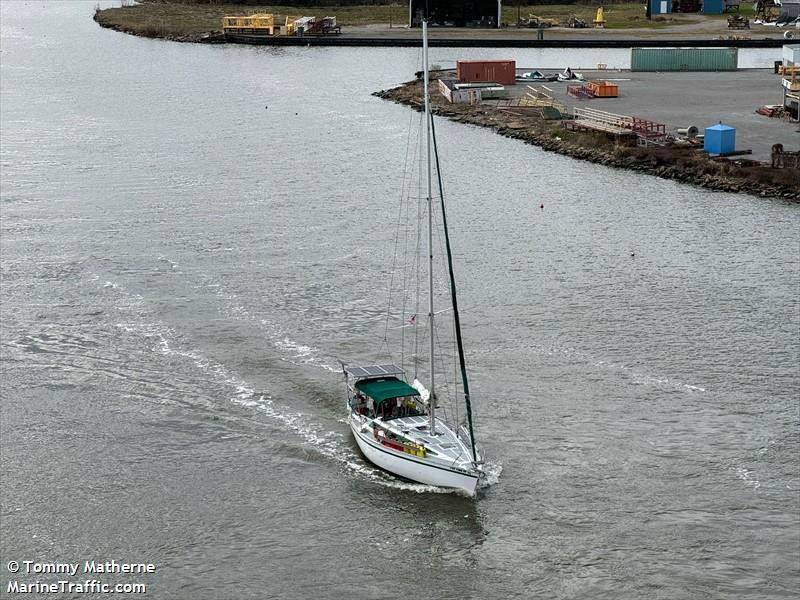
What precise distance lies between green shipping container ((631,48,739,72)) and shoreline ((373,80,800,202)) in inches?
900

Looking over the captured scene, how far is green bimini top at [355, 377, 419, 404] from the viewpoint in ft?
123

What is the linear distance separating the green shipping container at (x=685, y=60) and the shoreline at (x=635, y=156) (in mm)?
22854

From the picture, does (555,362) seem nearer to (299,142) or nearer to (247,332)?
(247,332)

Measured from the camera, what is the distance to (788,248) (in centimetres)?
5744

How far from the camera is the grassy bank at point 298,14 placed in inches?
6299

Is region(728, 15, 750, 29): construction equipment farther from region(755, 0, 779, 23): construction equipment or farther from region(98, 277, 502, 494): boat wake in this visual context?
region(98, 277, 502, 494): boat wake

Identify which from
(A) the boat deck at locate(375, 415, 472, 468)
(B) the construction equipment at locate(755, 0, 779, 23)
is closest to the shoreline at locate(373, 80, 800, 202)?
(A) the boat deck at locate(375, 415, 472, 468)

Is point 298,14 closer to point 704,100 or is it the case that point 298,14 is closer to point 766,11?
point 766,11

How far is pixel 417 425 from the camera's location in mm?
36719

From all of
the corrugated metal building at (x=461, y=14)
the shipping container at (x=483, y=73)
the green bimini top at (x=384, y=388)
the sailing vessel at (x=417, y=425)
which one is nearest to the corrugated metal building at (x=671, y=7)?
the corrugated metal building at (x=461, y=14)

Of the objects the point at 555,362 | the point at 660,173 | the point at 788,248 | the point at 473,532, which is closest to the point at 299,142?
the point at 660,173

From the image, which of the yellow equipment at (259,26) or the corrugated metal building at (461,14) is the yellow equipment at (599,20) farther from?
the yellow equipment at (259,26)

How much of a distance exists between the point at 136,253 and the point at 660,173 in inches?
1362

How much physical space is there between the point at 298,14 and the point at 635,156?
4210 inches
